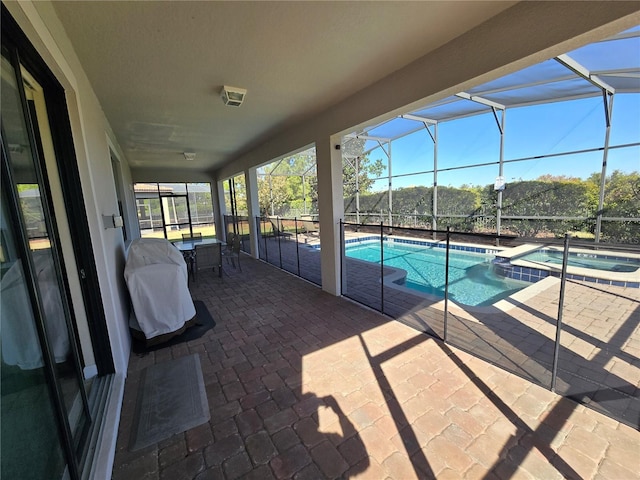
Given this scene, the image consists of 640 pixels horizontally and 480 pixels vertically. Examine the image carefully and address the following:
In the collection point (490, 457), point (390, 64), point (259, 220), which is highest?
point (390, 64)

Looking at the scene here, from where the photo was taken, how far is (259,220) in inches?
274

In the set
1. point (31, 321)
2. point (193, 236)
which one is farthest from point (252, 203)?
point (31, 321)

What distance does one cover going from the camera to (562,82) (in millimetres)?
4980

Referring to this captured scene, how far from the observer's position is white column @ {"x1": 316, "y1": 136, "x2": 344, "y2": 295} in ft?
12.8

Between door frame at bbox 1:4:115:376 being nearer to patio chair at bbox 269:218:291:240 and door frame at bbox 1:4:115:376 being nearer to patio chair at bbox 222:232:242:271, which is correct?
patio chair at bbox 222:232:242:271

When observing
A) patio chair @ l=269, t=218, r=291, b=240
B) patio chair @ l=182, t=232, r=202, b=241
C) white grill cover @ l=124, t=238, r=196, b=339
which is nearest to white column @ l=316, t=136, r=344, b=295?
white grill cover @ l=124, t=238, r=196, b=339

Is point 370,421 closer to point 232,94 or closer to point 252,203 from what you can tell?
point 232,94

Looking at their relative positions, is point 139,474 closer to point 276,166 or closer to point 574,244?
point 574,244

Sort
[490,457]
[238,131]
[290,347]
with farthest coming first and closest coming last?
[238,131] < [290,347] < [490,457]

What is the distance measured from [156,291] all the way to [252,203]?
4551 millimetres

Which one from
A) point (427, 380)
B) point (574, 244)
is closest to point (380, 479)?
point (427, 380)

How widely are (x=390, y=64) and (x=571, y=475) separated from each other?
3217 millimetres

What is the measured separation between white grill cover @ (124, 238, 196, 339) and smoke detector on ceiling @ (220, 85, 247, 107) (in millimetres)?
1932

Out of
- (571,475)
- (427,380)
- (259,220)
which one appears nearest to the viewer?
(571,475)
